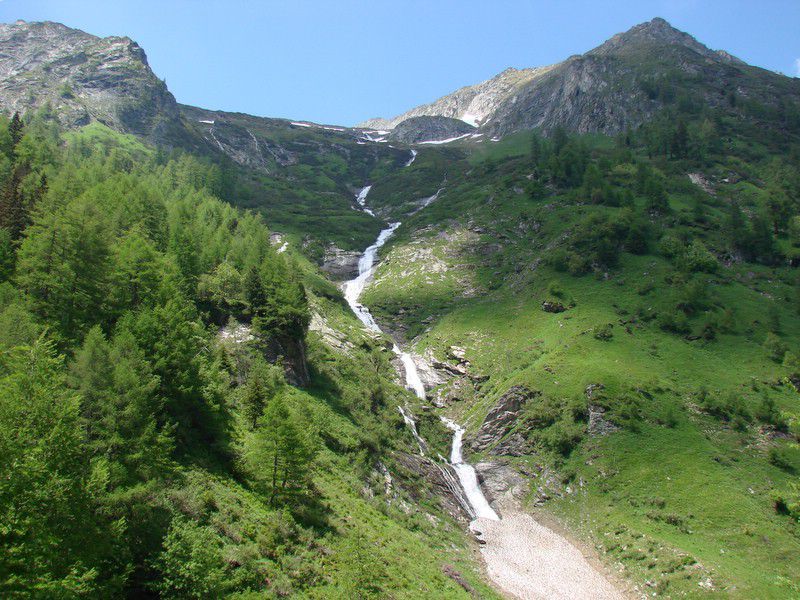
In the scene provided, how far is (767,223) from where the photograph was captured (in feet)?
A: 333

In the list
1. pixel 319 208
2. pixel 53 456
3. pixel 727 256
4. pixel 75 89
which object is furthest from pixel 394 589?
pixel 75 89

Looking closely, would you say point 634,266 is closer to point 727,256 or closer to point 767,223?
point 727,256

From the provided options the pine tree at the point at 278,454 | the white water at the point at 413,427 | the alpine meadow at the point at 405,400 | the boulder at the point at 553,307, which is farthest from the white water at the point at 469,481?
the boulder at the point at 553,307

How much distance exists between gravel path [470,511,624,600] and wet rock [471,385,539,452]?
12888 millimetres

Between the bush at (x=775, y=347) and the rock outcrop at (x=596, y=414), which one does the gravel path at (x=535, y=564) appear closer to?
the rock outcrop at (x=596, y=414)

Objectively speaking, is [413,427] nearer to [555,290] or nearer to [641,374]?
[641,374]

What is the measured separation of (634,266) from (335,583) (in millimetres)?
89686

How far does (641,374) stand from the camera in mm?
66000

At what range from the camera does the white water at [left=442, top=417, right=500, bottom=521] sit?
183ft

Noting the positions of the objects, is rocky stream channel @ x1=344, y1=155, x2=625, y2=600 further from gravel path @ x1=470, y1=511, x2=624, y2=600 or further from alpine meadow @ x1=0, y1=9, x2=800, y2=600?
alpine meadow @ x1=0, y1=9, x2=800, y2=600

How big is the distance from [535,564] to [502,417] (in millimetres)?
23855

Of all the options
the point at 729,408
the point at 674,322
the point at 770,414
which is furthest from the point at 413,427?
the point at 674,322

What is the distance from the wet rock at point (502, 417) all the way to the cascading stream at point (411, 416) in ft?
11.2

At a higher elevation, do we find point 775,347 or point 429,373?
point 775,347
